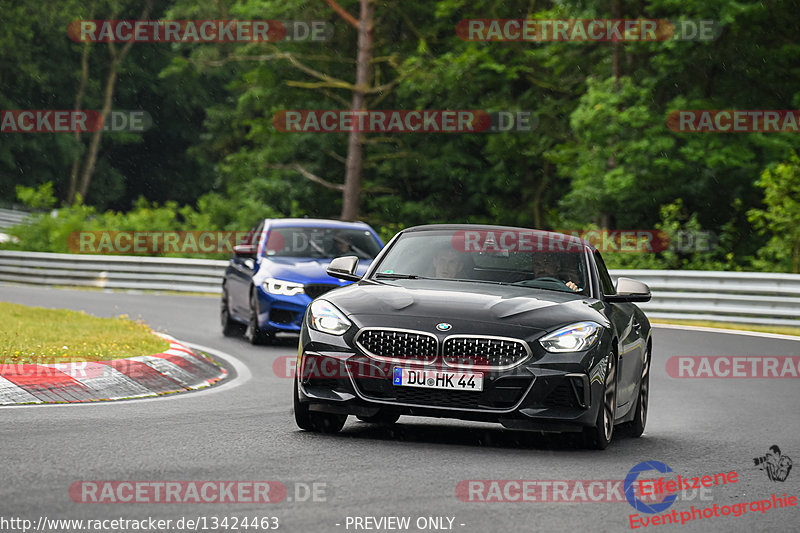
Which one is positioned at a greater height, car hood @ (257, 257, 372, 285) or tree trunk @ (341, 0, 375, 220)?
tree trunk @ (341, 0, 375, 220)

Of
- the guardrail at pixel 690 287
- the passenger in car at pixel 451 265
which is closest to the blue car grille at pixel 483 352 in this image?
the passenger in car at pixel 451 265

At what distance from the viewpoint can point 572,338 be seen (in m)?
8.55

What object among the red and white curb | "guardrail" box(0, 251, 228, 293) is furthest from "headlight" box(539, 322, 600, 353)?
"guardrail" box(0, 251, 228, 293)

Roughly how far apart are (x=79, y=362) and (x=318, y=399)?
11.6ft

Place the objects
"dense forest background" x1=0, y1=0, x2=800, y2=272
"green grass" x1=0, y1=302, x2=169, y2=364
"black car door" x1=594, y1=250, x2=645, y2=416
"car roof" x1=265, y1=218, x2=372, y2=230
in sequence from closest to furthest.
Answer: "black car door" x1=594, y1=250, x2=645, y2=416, "green grass" x1=0, y1=302, x2=169, y2=364, "car roof" x1=265, y1=218, x2=372, y2=230, "dense forest background" x1=0, y1=0, x2=800, y2=272

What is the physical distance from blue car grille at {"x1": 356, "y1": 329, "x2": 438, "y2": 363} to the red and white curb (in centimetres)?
297

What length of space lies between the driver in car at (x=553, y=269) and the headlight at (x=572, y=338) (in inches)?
39.7

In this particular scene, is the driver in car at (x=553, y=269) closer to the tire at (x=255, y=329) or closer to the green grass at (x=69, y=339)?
the green grass at (x=69, y=339)

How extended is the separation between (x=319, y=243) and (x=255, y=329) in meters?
1.61

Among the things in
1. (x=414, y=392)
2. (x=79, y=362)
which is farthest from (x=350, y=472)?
(x=79, y=362)

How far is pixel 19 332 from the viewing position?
14141 mm

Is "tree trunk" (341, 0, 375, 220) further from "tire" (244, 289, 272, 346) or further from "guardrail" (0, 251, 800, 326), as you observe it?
"tire" (244, 289, 272, 346)

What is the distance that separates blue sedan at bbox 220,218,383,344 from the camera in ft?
54.6

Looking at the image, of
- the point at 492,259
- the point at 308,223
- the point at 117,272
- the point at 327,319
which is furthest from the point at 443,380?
the point at 117,272
